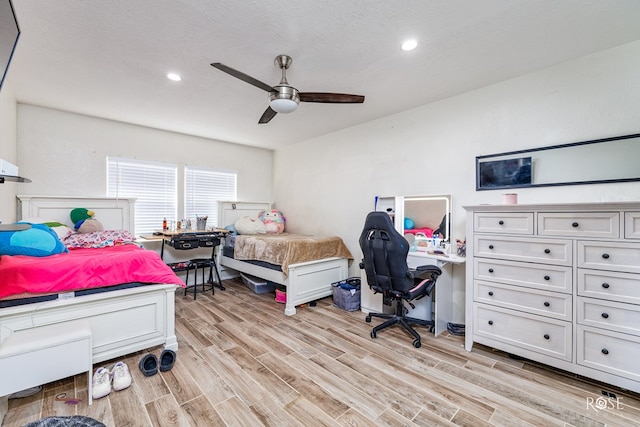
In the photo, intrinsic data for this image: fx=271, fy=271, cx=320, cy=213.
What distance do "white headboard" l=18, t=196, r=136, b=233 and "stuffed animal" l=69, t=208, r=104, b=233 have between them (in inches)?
4.5

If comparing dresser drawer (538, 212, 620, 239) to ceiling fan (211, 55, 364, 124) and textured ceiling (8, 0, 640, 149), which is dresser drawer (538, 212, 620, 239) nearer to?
textured ceiling (8, 0, 640, 149)

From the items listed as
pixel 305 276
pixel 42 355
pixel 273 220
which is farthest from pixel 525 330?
pixel 273 220

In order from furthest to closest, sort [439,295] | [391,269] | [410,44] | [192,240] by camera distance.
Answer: [192,240] → [439,295] → [391,269] → [410,44]

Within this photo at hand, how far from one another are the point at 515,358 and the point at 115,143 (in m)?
5.35

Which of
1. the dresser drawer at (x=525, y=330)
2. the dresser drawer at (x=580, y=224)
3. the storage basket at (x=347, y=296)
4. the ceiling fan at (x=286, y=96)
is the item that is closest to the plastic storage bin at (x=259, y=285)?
the storage basket at (x=347, y=296)

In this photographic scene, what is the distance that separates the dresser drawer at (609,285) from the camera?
1.75 m

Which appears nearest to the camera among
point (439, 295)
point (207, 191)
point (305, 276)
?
point (439, 295)

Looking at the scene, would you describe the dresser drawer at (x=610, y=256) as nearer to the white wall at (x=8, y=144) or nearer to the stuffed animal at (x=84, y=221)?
the stuffed animal at (x=84, y=221)

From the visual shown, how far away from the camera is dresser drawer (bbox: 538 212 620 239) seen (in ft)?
5.97

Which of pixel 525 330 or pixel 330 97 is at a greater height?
pixel 330 97

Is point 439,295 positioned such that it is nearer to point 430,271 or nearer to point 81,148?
point 430,271

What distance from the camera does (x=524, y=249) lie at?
2.17 m

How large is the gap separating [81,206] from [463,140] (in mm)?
4805

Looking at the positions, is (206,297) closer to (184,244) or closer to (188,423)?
(184,244)
